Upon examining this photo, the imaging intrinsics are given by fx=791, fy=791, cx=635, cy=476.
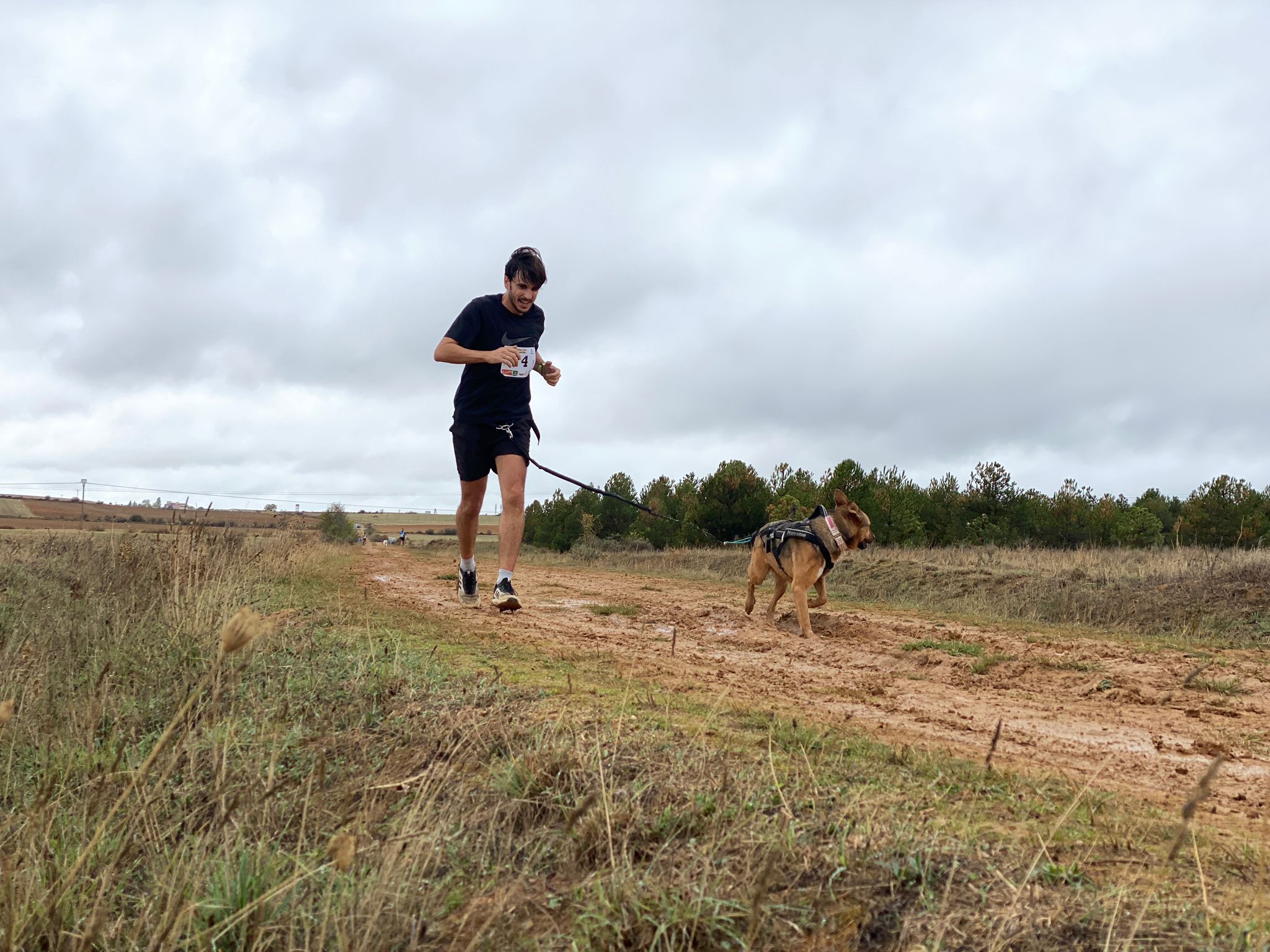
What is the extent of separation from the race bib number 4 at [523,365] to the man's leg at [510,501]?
26.6 inches

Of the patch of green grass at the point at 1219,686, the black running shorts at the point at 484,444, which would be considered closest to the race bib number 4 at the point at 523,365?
the black running shorts at the point at 484,444

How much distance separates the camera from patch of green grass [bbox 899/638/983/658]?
671 centimetres

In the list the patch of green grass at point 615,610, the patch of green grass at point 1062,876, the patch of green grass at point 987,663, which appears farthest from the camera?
the patch of green grass at point 615,610

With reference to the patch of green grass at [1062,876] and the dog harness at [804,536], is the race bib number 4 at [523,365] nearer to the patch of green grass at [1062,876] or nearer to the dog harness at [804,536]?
the dog harness at [804,536]

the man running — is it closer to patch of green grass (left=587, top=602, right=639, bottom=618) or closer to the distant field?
patch of green grass (left=587, top=602, right=639, bottom=618)

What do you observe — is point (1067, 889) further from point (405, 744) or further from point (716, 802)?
A: point (405, 744)

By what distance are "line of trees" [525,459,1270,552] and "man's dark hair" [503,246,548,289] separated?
2028cm

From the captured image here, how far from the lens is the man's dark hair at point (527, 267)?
662cm

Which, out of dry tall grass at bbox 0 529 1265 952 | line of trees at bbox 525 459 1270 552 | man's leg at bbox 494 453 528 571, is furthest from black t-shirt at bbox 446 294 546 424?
line of trees at bbox 525 459 1270 552

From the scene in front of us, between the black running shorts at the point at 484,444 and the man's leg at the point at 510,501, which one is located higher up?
the black running shorts at the point at 484,444

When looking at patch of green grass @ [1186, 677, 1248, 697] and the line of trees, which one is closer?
patch of green grass @ [1186, 677, 1248, 697]

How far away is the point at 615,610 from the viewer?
8586 mm

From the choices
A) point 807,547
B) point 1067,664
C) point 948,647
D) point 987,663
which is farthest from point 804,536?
point 1067,664

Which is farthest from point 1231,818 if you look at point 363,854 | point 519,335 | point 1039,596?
point 1039,596
